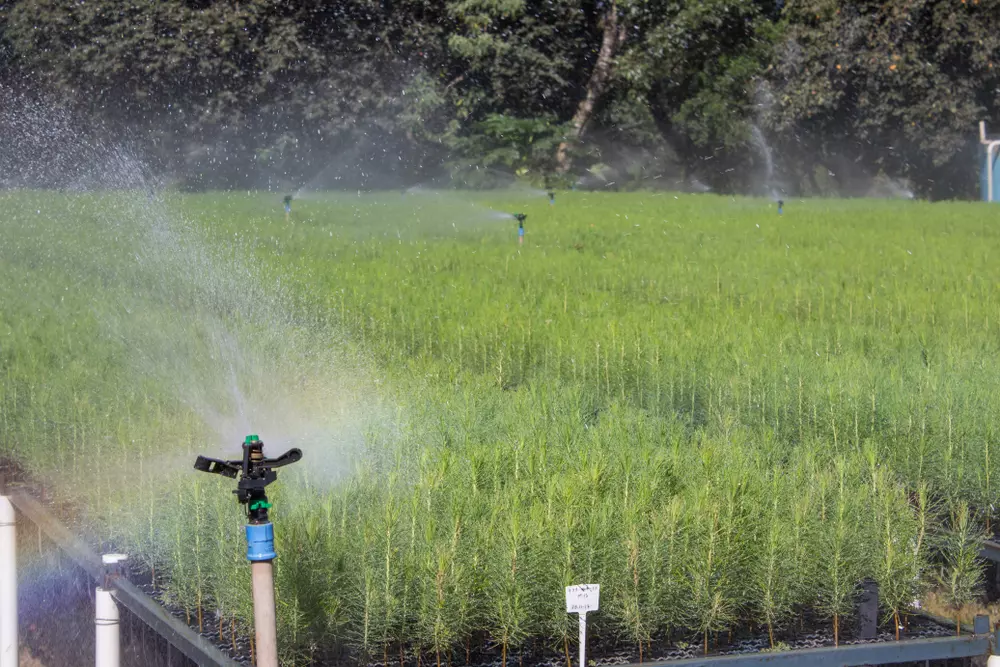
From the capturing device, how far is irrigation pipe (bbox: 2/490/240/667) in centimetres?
432

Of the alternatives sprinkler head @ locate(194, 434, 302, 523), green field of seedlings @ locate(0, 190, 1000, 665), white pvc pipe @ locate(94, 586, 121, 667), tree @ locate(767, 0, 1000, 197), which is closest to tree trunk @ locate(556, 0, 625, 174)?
tree @ locate(767, 0, 1000, 197)

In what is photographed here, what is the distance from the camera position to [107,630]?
15.4 ft

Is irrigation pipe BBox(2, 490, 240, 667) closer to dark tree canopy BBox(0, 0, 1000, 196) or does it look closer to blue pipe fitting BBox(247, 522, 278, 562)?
blue pipe fitting BBox(247, 522, 278, 562)

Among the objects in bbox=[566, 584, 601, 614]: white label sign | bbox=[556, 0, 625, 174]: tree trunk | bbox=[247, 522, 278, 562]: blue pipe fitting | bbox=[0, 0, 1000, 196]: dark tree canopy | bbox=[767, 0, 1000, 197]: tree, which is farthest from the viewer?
bbox=[556, 0, 625, 174]: tree trunk

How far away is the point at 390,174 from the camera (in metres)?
28.2

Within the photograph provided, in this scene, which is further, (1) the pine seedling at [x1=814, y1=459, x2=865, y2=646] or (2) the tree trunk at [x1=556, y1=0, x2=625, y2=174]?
(2) the tree trunk at [x1=556, y1=0, x2=625, y2=174]

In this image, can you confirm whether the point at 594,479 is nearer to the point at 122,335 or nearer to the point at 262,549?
the point at 262,549

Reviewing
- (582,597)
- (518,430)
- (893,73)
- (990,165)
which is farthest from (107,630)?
(893,73)

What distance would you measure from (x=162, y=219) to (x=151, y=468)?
9267mm

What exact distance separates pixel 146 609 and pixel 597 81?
89.8 feet

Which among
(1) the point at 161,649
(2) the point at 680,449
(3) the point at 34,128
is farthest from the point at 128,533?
(3) the point at 34,128

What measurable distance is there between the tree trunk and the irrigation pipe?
25.6m

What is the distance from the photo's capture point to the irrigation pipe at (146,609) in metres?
4.32

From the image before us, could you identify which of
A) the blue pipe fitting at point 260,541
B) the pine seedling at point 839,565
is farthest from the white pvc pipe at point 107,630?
the pine seedling at point 839,565
